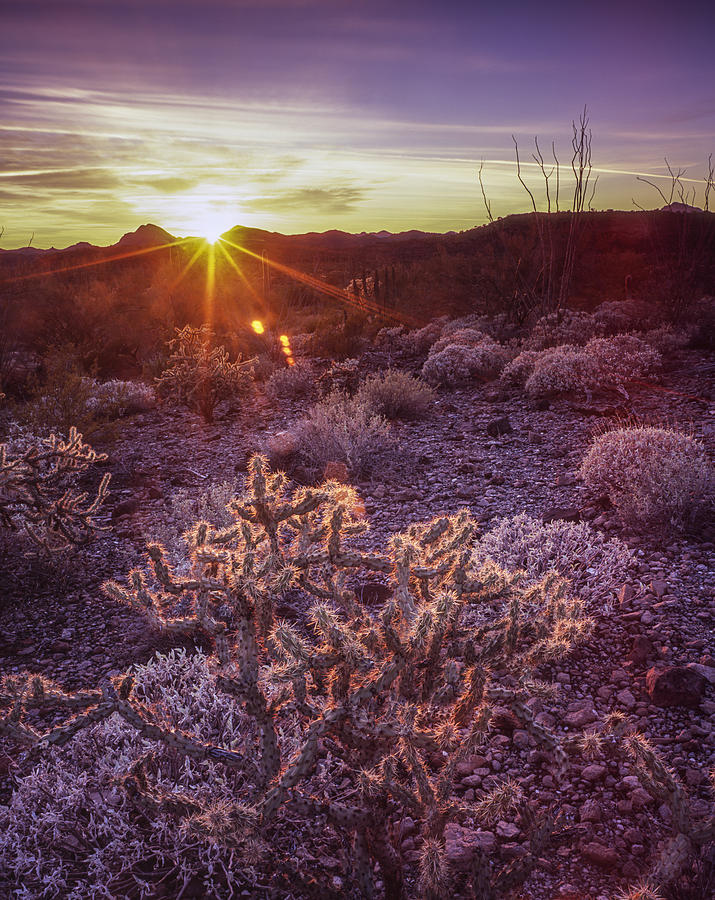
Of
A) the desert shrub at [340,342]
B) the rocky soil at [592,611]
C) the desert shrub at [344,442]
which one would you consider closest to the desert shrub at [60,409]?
the rocky soil at [592,611]

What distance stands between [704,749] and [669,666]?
601 mm

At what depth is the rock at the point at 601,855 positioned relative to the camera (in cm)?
241

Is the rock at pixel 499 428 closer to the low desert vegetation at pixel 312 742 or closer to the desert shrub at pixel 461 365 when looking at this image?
the desert shrub at pixel 461 365

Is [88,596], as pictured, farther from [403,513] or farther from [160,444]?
[160,444]

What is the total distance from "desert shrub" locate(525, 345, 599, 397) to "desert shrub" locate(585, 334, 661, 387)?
128 millimetres

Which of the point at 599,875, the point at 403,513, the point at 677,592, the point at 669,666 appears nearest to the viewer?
the point at 599,875

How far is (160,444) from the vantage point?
358 inches

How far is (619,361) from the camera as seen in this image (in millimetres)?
9898

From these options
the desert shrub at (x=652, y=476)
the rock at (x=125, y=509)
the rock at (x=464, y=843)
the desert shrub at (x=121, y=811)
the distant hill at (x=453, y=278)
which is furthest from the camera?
the distant hill at (x=453, y=278)

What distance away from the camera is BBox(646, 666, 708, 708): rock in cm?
317

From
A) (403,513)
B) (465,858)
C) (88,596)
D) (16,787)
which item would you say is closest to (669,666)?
(465,858)

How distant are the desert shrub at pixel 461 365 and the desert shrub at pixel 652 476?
5535 mm

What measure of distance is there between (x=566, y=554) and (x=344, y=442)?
3.38 meters

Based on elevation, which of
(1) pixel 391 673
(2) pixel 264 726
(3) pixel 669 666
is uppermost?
(1) pixel 391 673
